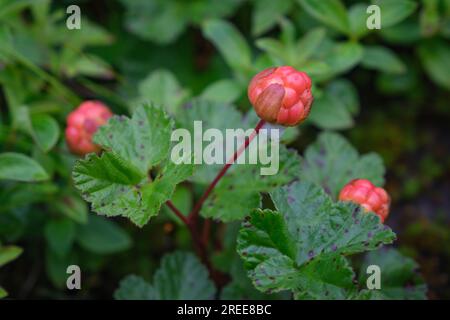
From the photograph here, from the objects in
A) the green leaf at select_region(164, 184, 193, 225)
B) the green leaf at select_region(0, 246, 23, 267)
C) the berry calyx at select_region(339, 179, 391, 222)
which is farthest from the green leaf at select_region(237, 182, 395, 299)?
the green leaf at select_region(0, 246, 23, 267)

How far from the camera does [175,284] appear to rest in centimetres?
151

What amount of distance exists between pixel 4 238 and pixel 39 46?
644 mm

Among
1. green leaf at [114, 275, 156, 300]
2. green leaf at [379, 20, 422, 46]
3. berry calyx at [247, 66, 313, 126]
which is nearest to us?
berry calyx at [247, 66, 313, 126]

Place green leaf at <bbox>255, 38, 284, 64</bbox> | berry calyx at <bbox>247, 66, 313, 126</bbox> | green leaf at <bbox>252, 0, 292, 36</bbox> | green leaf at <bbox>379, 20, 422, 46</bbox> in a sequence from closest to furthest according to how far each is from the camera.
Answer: berry calyx at <bbox>247, 66, 313, 126</bbox> < green leaf at <bbox>255, 38, 284, 64</bbox> < green leaf at <bbox>252, 0, 292, 36</bbox> < green leaf at <bbox>379, 20, 422, 46</bbox>

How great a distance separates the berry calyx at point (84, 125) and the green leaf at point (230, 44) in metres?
0.46

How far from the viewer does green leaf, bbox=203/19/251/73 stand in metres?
1.87

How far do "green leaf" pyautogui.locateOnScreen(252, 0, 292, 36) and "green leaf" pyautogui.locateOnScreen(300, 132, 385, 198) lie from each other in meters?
0.60

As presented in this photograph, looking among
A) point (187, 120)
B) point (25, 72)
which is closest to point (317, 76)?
point (187, 120)

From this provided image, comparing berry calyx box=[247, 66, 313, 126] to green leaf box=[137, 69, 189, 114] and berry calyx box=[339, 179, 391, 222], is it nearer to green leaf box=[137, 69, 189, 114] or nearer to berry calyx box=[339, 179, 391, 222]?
berry calyx box=[339, 179, 391, 222]

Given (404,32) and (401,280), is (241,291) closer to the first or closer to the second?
(401,280)

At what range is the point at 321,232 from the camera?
1217 millimetres

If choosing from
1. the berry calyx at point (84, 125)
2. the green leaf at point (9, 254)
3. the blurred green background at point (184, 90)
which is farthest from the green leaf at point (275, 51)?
the green leaf at point (9, 254)

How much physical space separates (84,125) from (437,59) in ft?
4.35

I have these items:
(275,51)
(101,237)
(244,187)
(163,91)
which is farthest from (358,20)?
(101,237)
